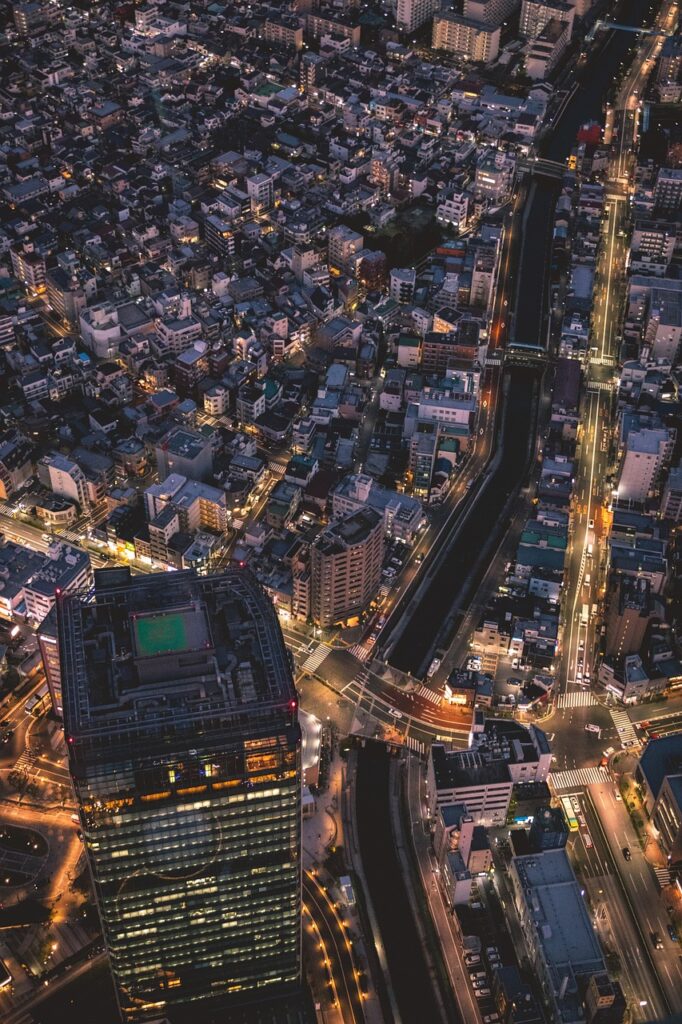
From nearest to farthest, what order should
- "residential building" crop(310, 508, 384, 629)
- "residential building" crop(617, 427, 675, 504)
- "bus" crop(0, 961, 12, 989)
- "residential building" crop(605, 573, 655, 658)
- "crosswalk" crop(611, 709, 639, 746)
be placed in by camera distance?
1. "bus" crop(0, 961, 12, 989)
2. "crosswalk" crop(611, 709, 639, 746)
3. "residential building" crop(310, 508, 384, 629)
4. "residential building" crop(605, 573, 655, 658)
5. "residential building" crop(617, 427, 675, 504)

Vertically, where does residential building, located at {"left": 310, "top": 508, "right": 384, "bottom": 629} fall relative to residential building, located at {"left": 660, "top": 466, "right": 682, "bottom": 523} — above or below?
below

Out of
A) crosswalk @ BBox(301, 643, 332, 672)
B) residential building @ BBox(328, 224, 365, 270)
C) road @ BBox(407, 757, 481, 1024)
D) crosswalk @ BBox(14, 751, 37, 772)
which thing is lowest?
road @ BBox(407, 757, 481, 1024)

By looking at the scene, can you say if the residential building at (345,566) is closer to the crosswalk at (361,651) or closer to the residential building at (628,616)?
the crosswalk at (361,651)

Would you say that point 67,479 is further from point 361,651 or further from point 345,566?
point 361,651

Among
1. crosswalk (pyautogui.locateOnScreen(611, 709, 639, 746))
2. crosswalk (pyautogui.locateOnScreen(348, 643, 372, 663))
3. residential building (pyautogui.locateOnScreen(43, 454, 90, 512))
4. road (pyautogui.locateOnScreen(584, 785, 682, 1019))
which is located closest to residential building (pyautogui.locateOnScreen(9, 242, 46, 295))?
residential building (pyautogui.locateOnScreen(43, 454, 90, 512))

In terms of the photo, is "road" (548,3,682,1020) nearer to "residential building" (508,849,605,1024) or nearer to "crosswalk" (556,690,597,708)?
"crosswalk" (556,690,597,708)

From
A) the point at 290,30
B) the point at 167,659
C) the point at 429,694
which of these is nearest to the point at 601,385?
the point at 429,694

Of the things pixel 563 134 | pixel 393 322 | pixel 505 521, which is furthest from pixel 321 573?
pixel 563 134

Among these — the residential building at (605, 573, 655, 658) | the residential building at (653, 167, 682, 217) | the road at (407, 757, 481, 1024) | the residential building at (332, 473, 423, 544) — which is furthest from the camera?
the residential building at (653, 167, 682, 217)
